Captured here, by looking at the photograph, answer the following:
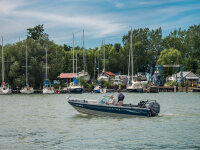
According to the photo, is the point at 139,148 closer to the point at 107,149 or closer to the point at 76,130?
the point at 107,149

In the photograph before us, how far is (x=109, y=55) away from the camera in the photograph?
15112 centimetres

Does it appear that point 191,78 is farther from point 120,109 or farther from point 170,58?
point 120,109

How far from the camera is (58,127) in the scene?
32125 mm

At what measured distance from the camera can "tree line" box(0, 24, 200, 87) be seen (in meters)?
108

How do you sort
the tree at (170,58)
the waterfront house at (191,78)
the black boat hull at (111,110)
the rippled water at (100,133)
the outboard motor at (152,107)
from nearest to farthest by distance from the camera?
1. the rippled water at (100,133)
2. the black boat hull at (111,110)
3. the outboard motor at (152,107)
4. the waterfront house at (191,78)
5. the tree at (170,58)

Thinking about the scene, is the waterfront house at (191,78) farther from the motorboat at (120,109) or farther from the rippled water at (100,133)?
the motorboat at (120,109)

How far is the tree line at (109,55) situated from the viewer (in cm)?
10756

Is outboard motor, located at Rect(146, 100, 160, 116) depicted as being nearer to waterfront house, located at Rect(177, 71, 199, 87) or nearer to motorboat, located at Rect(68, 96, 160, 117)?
motorboat, located at Rect(68, 96, 160, 117)

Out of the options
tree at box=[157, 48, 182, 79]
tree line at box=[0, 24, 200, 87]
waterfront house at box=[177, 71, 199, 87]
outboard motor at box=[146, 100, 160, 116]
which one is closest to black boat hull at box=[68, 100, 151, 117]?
outboard motor at box=[146, 100, 160, 116]

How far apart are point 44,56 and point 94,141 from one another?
86217mm

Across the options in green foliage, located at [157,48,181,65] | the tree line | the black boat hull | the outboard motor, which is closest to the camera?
the black boat hull

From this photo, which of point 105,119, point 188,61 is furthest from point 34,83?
point 105,119

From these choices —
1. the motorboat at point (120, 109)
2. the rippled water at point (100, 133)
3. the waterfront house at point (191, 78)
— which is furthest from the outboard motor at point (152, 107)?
the waterfront house at point (191, 78)

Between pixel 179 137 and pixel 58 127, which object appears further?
pixel 58 127
